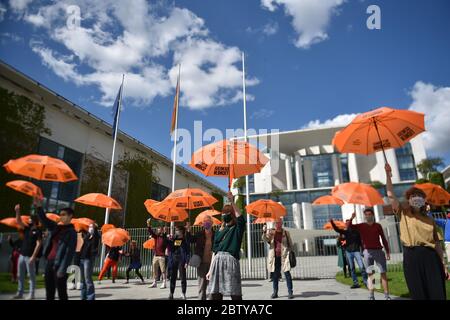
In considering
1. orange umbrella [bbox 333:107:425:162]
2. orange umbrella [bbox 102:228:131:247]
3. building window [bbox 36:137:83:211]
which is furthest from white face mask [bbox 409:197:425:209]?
orange umbrella [bbox 102:228:131:247]

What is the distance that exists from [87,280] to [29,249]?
1527mm

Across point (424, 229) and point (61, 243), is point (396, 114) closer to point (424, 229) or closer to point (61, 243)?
point (424, 229)

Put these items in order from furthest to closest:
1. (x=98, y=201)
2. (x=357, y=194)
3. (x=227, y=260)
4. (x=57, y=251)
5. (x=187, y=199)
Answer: (x=187, y=199)
(x=357, y=194)
(x=98, y=201)
(x=227, y=260)
(x=57, y=251)

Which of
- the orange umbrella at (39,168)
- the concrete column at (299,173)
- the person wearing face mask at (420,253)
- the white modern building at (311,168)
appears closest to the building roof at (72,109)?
the orange umbrella at (39,168)

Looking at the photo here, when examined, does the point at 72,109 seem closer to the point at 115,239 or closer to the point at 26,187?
Answer: the point at 115,239

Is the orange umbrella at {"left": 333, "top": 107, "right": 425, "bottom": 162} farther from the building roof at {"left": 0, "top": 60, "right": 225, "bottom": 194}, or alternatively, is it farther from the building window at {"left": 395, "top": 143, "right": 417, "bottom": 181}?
the building window at {"left": 395, "top": 143, "right": 417, "bottom": 181}

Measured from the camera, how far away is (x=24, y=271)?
3.92 meters

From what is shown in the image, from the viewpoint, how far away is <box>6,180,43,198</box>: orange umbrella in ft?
13.2

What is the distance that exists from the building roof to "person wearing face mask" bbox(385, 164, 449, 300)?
631cm

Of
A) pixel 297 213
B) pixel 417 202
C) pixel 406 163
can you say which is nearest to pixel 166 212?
pixel 417 202

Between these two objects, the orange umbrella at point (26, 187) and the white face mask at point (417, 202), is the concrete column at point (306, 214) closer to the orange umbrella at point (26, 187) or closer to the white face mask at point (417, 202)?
the white face mask at point (417, 202)

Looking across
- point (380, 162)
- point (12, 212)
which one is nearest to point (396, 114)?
point (12, 212)
